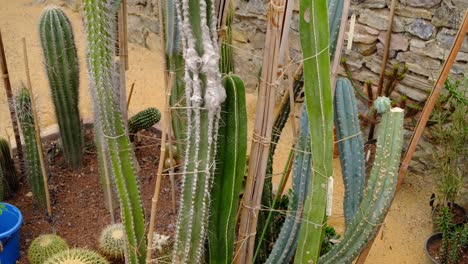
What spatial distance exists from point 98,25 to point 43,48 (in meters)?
1.25

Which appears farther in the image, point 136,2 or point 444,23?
point 136,2

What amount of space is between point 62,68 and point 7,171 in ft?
2.08

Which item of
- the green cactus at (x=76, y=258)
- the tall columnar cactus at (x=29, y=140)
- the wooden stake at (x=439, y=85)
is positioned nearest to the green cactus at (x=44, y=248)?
the green cactus at (x=76, y=258)

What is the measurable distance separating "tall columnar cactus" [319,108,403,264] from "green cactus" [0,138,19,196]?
5.91ft

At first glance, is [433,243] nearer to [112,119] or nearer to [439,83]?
[439,83]

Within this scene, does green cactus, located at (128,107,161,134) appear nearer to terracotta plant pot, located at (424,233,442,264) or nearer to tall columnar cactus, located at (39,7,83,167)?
tall columnar cactus, located at (39,7,83,167)

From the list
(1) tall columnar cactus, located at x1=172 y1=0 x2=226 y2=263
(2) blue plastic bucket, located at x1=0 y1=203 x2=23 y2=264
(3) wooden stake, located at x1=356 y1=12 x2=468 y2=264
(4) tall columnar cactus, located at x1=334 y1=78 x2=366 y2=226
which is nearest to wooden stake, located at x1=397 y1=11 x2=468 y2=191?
(3) wooden stake, located at x1=356 y1=12 x2=468 y2=264

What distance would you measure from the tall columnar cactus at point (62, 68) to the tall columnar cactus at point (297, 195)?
143 cm

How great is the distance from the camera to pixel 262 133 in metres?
1.59

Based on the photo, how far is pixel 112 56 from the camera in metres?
1.55

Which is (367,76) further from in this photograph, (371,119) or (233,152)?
(233,152)

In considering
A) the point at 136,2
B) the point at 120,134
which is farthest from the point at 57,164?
the point at 136,2

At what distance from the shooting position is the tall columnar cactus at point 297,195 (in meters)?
1.70

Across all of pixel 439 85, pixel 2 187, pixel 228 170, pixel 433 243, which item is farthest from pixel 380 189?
pixel 2 187
